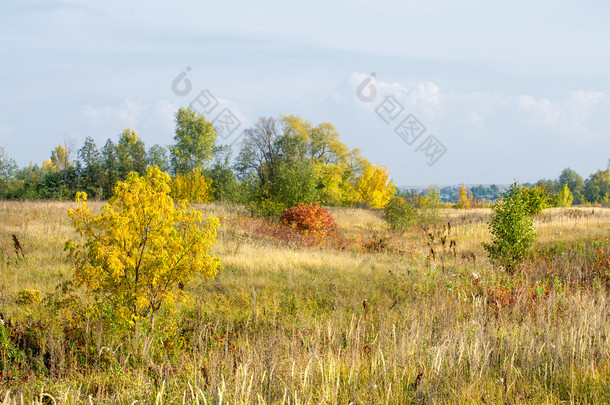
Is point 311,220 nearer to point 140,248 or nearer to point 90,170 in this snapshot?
point 140,248

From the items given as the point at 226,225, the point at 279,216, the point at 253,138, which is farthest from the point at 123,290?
the point at 253,138

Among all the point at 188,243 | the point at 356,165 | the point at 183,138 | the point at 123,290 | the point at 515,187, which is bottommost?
the point at 123,290

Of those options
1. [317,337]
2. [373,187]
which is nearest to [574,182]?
[373,187]

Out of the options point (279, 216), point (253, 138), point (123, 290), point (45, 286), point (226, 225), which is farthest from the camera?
point (253, 138)

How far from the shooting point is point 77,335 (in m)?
5.60

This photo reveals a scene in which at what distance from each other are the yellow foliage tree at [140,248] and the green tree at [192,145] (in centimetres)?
4599

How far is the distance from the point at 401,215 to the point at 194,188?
28.4 m

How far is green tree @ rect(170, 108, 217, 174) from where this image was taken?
5041cm

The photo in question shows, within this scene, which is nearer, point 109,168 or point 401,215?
point 401,215

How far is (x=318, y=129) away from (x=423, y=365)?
47987 mm

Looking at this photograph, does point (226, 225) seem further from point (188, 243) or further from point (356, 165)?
point (356, 165)

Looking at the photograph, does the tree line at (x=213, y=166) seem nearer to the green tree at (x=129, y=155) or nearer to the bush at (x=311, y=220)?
the green tree at (x=129, y=155)

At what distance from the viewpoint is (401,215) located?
76.0 ft

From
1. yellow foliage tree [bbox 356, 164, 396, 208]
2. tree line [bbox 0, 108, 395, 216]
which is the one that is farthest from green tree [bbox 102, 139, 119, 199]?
yellow foliage tree [bbox 356, 164, 396, 208]
